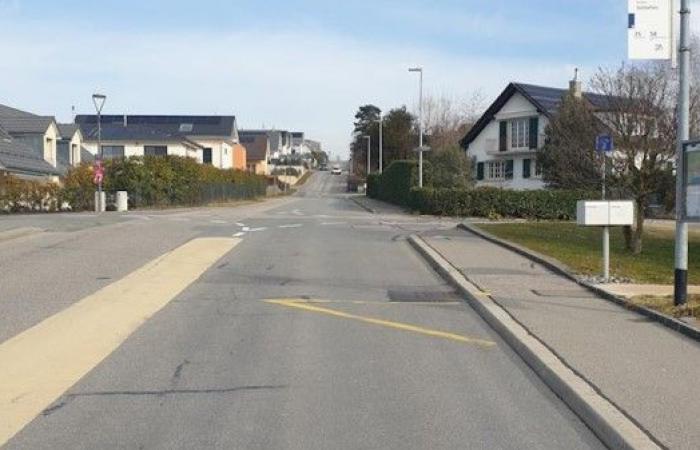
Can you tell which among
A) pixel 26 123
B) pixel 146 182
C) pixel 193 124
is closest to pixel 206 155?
pixel 193 124

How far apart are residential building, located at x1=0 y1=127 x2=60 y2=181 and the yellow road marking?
121 feet

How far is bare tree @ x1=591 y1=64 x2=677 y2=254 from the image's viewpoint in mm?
19750

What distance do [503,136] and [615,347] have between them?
5399 centimetres

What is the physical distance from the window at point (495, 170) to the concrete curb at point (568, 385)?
173ft

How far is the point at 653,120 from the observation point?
1978 centimetres

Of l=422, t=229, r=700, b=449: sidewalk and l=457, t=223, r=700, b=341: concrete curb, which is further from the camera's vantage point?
l=457, t=223, r=700, b=341: concrete curb

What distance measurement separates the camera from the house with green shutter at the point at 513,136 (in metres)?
57.2

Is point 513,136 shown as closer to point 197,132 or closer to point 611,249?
point 611,249

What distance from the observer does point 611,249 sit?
Answer: 21.1 m

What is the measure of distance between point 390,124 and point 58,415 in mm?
90431

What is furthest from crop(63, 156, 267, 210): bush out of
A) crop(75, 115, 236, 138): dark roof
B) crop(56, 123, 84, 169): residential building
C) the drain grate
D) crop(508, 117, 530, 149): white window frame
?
crop(75, 115, 236, 138): dark roof

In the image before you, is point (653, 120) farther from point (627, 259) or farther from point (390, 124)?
point (390, 124)

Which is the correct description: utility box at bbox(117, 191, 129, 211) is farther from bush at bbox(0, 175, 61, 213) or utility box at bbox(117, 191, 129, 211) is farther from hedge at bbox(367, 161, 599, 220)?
hedge at bbox(367, 161, 599, 220)

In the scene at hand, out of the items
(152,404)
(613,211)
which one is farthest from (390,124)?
(152,404)
